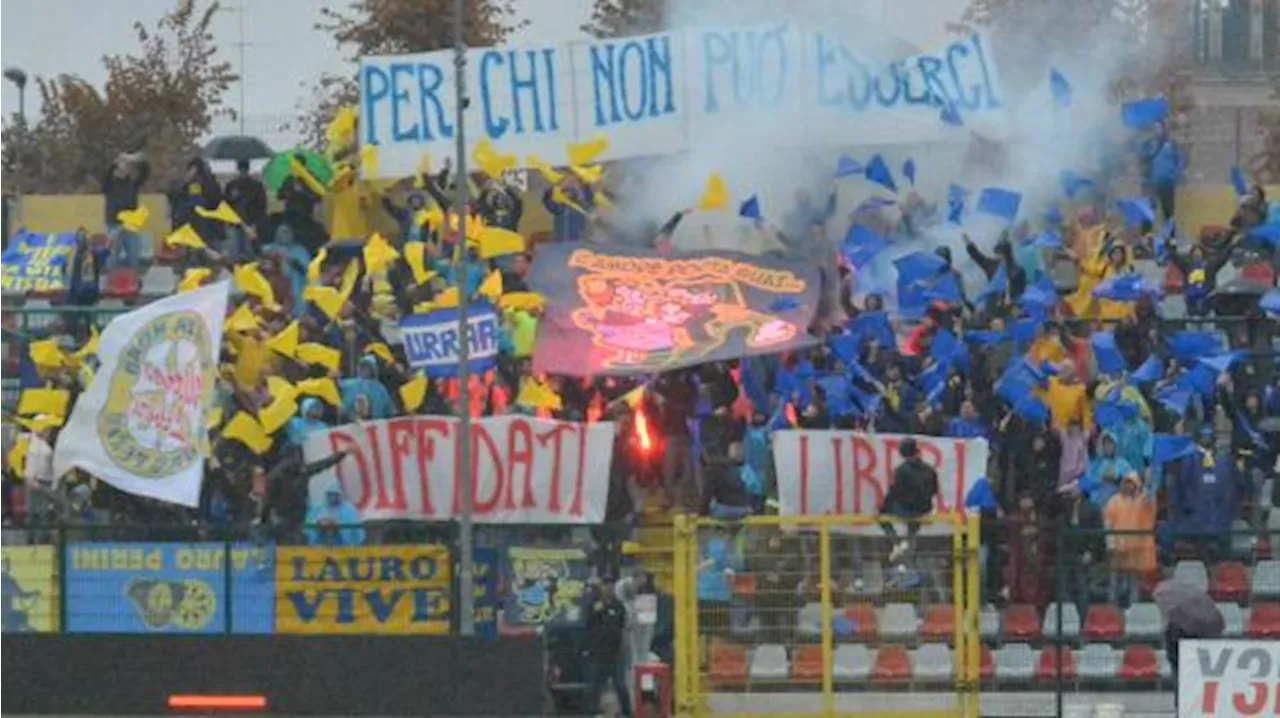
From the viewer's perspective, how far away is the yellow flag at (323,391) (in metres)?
25.4

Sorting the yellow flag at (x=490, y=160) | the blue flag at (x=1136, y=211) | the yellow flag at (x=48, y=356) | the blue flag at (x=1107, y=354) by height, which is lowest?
the blue flag at (x=1107, y=354)

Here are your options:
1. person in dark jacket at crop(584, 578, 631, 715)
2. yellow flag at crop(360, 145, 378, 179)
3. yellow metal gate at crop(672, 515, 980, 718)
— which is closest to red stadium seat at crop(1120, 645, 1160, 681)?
yellow metal gate at crop(672, 515, 980, 718)

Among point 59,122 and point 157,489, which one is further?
point 59,122

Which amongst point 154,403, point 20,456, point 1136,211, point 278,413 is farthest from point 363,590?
point 1136,211

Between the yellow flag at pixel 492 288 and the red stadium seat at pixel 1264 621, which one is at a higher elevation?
the yellow flag at pixel 492 288

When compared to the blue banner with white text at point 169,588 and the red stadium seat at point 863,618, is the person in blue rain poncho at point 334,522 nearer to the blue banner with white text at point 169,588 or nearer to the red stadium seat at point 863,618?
the blue banner with white text at point 169,588

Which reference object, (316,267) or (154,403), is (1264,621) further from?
(316,267)

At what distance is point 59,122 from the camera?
198 ft

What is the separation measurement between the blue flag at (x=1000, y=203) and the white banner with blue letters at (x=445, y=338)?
454 centimetres

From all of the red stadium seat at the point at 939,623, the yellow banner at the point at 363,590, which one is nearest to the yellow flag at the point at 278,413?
the yellow banner at the point at 363,590

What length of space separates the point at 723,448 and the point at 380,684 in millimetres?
3901

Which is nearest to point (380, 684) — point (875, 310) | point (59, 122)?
point (875, 310)

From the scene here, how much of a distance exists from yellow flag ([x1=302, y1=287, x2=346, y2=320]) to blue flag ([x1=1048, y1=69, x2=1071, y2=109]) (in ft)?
22.4

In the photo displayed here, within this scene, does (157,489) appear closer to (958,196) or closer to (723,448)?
(723,448)
